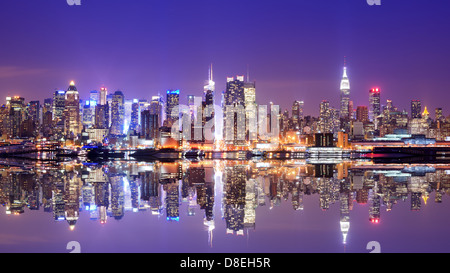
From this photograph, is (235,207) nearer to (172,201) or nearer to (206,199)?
(206,199)

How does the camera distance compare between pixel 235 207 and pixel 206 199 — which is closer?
pixel 235 207

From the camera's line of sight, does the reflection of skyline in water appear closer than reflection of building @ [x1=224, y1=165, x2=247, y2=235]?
No

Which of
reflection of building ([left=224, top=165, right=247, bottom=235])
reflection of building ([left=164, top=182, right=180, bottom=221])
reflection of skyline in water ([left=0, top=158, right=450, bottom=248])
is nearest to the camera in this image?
reflection of building ([left=224, top=165, right=247, bottom=235])

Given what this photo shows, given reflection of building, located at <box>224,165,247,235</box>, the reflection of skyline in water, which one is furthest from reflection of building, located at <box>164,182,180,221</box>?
reflection of building, located at <box>224,165,247,235</box>

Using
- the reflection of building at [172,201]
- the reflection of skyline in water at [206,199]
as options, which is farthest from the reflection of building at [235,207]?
the reflection of building at [172,201]

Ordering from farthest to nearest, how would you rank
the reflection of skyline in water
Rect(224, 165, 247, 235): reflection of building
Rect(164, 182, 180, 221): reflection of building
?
Rect(164, 182, 180, 221): reflection of building
the reflection of skyline in water
Rect(224, 165, 247, 235): reflection of building

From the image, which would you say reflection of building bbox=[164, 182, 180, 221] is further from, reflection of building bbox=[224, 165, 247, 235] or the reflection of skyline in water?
reflection of building bbox=[224, 165, 247, 235]

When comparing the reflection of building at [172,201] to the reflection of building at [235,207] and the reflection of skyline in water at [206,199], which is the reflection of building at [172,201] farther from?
the reflection of building at [235,207]

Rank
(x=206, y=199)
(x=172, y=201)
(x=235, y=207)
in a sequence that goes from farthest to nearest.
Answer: (x=206, y=199) < (x=172, y=201) < (x=235, y=207)

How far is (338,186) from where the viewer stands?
Result: 29.4 metres

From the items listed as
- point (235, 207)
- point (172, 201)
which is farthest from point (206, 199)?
point (235, 207)

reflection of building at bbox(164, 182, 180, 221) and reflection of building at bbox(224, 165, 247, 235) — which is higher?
reflection of building at bbox(224, 165, 247, 235)

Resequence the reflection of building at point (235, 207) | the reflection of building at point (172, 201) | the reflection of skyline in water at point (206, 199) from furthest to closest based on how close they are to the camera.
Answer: the reflection of building at point (172, 201)
the reflection of skyline in water at point (206, 199)
the reflection of building at point (235, 207)
